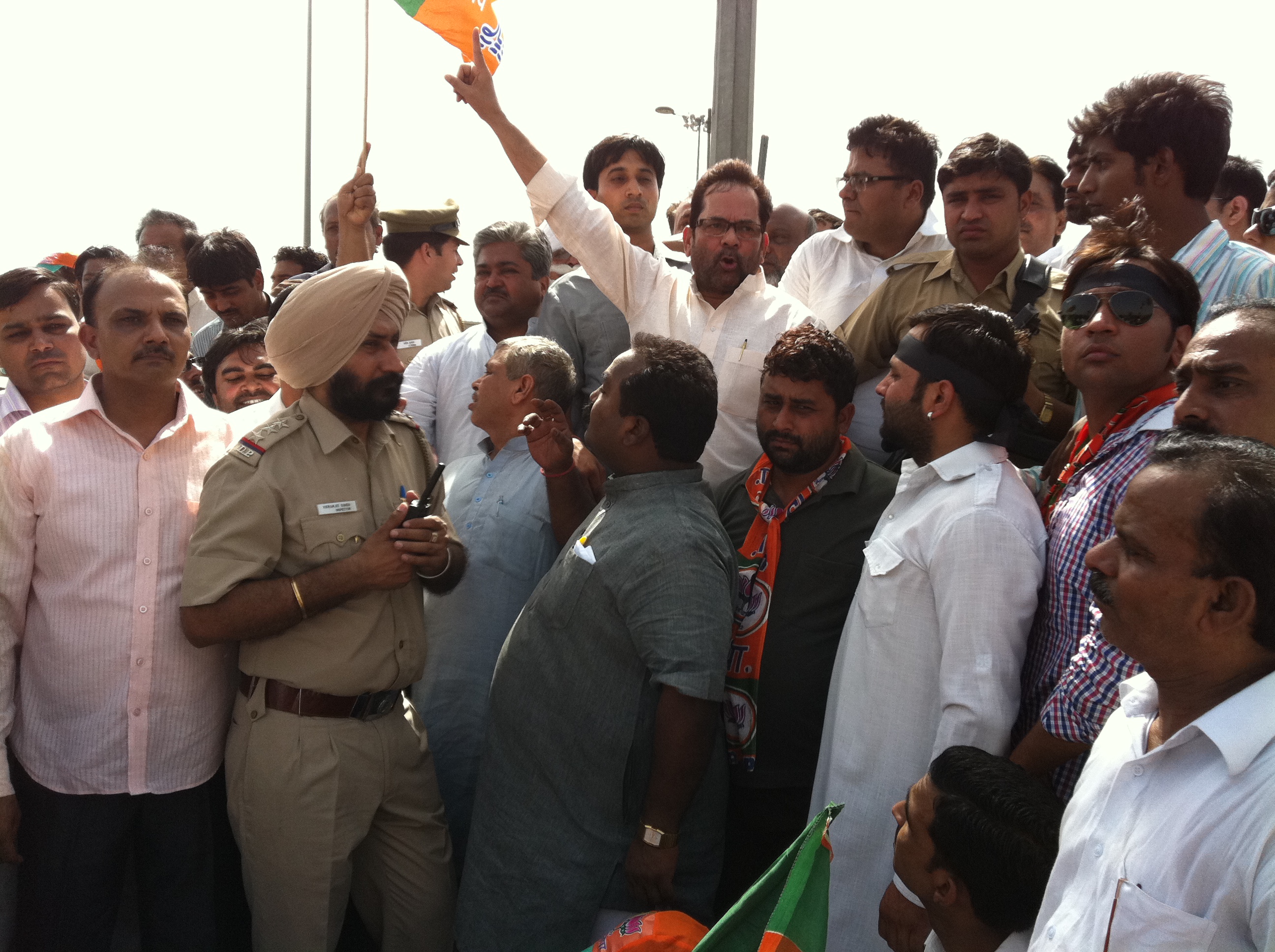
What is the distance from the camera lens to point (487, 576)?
3566 millimetres

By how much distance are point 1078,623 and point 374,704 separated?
80.7 inches

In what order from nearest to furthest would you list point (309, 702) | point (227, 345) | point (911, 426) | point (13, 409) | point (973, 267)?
point (911, 426) → point (309, 702) → point (973, 267) → point (13, 409) → point (227, 345)

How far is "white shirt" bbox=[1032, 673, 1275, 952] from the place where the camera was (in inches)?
56.5

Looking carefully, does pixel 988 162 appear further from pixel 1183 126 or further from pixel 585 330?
pixel 585 330

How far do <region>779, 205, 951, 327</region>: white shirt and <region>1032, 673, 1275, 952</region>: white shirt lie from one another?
2.82 m

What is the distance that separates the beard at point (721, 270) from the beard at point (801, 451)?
39.6 inches

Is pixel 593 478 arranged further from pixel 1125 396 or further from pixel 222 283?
pixel 222 283

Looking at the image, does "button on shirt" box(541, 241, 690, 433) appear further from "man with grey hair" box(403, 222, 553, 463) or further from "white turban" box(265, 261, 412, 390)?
"white turban" box(265, 261, 412, 390)

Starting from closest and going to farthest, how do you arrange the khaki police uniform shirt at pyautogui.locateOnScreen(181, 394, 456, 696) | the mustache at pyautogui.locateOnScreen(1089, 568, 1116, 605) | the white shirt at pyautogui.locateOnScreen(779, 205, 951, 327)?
the mustache at pyautogui.locateOnScreen(1089, 568, 1116, 605) → the khaki police uniform shirt at pyautogui.locateOnScreen(181, 394, 456, 696) → the white shirt at pyautogui.locateOnScreen(779, 205, 951, 327)

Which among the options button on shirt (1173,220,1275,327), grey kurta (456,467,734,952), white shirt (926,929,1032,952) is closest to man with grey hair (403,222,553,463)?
grey kurta (456,467,734,952)

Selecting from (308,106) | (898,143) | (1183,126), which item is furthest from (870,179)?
(308,106)

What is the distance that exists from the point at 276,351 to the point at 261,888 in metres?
1.65

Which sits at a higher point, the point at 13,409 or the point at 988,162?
the point at 988,162

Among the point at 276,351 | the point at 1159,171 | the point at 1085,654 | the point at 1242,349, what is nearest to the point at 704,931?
the point at 1085,654
